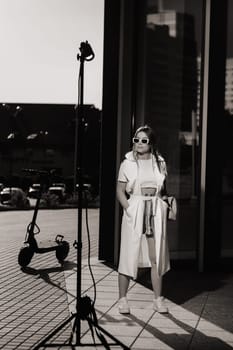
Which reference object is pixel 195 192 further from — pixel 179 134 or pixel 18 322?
pixel 18 322

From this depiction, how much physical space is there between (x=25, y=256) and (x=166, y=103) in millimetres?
3033

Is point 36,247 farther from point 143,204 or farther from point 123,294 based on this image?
point 143,204

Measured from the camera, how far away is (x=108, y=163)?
9.20m

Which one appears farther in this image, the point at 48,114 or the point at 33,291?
the point at 48,114

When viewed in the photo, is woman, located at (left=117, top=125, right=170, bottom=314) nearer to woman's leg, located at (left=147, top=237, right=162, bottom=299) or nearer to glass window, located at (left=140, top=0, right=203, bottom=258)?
woman's leg, located at (left=147, top=237, right=162, bottom=299)

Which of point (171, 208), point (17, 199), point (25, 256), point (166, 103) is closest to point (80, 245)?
point (171, 208)

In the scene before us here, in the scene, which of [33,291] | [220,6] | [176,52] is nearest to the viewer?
[33,291]

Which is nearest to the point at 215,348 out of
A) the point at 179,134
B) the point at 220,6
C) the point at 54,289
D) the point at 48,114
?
the point at 54,289

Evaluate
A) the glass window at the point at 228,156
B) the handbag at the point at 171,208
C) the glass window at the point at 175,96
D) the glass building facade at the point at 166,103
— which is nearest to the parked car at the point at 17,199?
the glass building facade at the point at 166,103

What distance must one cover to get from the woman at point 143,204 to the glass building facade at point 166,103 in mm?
2868

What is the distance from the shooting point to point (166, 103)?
30.0 feet

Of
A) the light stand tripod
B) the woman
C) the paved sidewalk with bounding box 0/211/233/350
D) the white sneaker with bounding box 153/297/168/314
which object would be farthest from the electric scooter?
the light stand tripod

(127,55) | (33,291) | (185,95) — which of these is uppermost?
(127,55)

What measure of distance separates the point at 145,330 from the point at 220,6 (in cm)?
501
